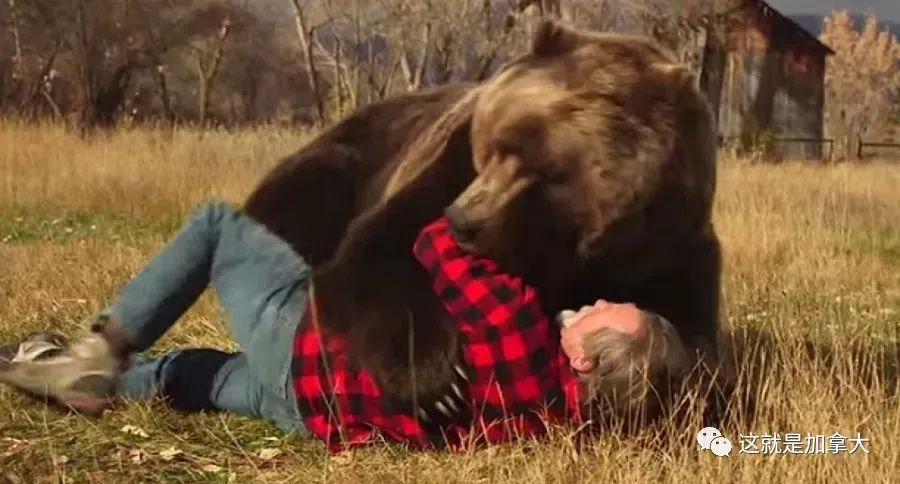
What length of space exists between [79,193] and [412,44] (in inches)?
377

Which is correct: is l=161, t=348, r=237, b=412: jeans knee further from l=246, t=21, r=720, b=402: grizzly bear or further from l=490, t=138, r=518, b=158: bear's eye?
l=490, t=138, r=518, b=158: bear's eye

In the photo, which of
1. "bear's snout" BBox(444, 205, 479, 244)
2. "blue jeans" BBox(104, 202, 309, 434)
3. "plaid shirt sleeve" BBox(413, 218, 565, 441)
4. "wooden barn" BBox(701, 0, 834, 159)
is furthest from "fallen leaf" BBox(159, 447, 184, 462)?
"wooden barn" BBox(701, 0, 834, 159)

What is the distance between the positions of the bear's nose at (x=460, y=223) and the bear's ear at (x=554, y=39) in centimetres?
37

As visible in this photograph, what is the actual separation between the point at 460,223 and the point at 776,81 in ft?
93.3

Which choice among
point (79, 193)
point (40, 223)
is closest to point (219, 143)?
point (79, 193)

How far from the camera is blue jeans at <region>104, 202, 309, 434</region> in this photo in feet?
9.76

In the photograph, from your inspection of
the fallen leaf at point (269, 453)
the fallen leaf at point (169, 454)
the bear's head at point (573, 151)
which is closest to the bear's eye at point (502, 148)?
the bear's head at point (573, 151)

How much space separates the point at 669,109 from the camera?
2344 mm

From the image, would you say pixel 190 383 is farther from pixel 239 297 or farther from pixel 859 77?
pixel 859 77

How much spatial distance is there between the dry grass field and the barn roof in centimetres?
2075

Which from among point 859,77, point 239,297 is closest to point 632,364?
point 239,297

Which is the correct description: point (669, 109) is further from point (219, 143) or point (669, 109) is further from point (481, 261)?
point (219, 143)

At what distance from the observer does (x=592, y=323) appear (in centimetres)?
243

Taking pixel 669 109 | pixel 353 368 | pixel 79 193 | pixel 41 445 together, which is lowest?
pixel 79 193
